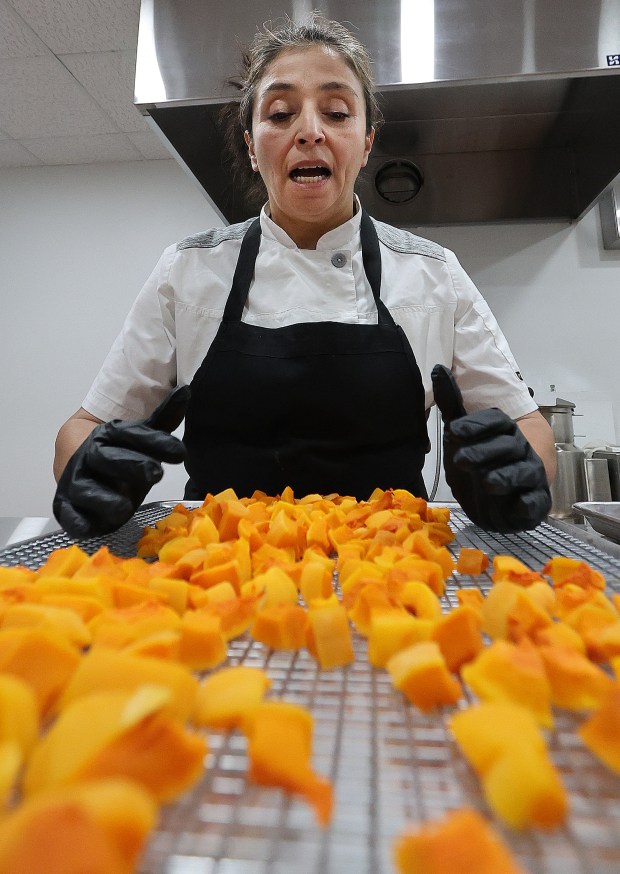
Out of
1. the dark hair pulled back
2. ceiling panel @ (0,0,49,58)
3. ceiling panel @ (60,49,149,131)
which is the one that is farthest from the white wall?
the dark hair pulled back

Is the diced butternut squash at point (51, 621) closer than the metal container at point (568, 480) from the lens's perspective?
Yes

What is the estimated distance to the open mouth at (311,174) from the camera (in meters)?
1.20

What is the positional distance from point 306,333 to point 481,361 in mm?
403

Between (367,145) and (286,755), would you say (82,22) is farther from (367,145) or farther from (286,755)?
(286,755)

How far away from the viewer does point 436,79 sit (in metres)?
1.49

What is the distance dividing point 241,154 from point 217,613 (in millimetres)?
1408

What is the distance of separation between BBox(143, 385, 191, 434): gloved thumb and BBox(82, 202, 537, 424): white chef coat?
37 cm

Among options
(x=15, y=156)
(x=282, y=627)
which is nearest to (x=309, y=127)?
(x=282, y=627)

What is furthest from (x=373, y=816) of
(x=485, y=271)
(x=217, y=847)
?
(x=485, y=271)

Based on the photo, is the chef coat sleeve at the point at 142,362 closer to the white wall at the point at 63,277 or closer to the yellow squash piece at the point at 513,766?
the yellow squash piece at the point at 513,766

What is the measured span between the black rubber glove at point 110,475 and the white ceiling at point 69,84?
6.46ft

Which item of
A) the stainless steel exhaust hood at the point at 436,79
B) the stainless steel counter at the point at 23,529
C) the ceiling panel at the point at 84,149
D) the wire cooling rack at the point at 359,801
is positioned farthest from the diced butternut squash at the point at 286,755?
the ceiling panel at the point at 84,149

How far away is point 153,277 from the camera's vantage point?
4.24 ft

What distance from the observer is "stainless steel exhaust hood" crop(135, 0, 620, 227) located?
4.76 ft
